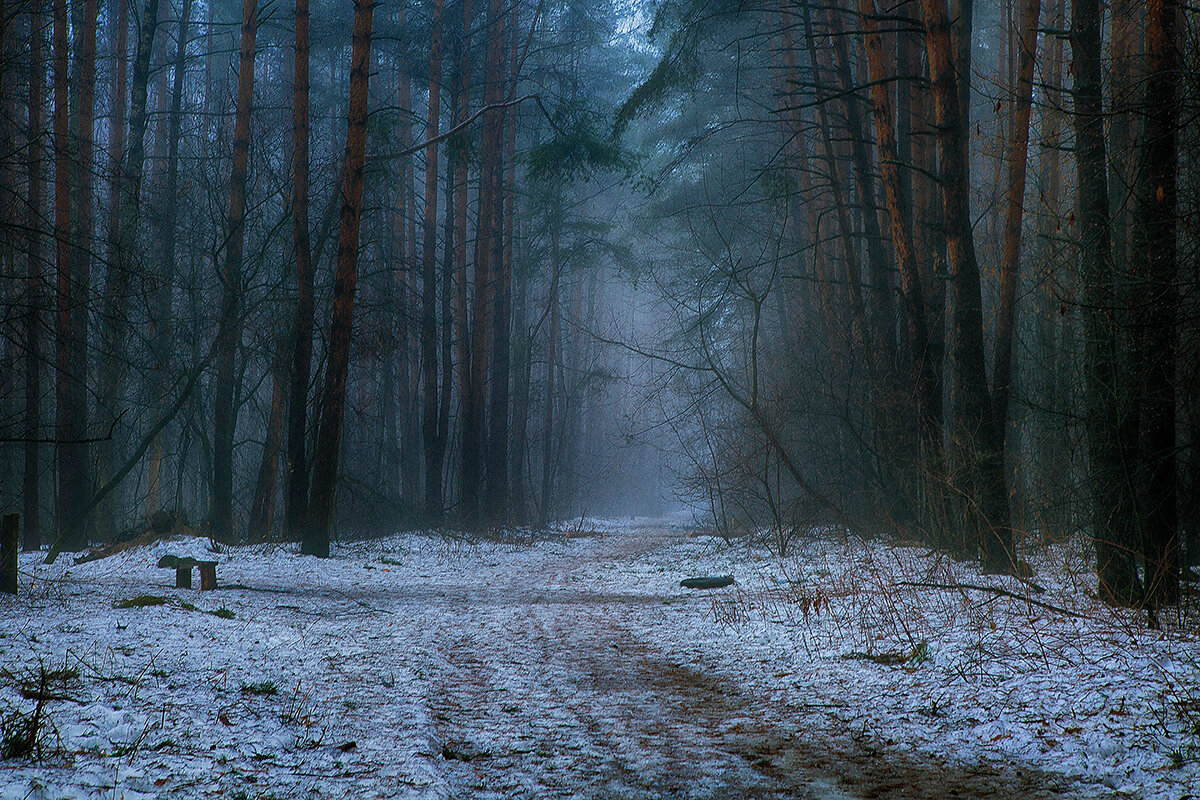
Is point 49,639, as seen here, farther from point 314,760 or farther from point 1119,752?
point 1119,752

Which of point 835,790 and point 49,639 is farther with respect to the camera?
point 49,639

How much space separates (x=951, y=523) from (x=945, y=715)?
237 inches

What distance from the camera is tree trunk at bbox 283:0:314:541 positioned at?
39.7 ft

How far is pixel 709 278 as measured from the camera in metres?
13.5

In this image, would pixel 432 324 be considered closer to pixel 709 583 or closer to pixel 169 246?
pixel 169 246

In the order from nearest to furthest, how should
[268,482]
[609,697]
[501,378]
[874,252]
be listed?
[609,697], [874,252], [268,482], [501,378]

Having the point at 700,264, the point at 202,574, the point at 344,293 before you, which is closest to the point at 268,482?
the point at 344,293

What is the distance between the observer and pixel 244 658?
5133 mm

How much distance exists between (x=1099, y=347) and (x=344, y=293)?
9.95 m

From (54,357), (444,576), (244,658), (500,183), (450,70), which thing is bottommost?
(444,576)

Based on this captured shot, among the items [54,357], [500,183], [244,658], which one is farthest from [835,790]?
[500,183]

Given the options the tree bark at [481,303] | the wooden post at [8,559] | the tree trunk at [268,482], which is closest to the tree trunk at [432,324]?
the tree bark at [481,303]

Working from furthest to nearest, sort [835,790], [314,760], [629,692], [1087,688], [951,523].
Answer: [951,523], [629,692], [1087,688], [314,760], [835,790]

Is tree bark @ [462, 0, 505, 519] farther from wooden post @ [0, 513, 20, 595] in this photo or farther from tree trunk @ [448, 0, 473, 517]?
wooden post @ [0, 513, 20, 595]
